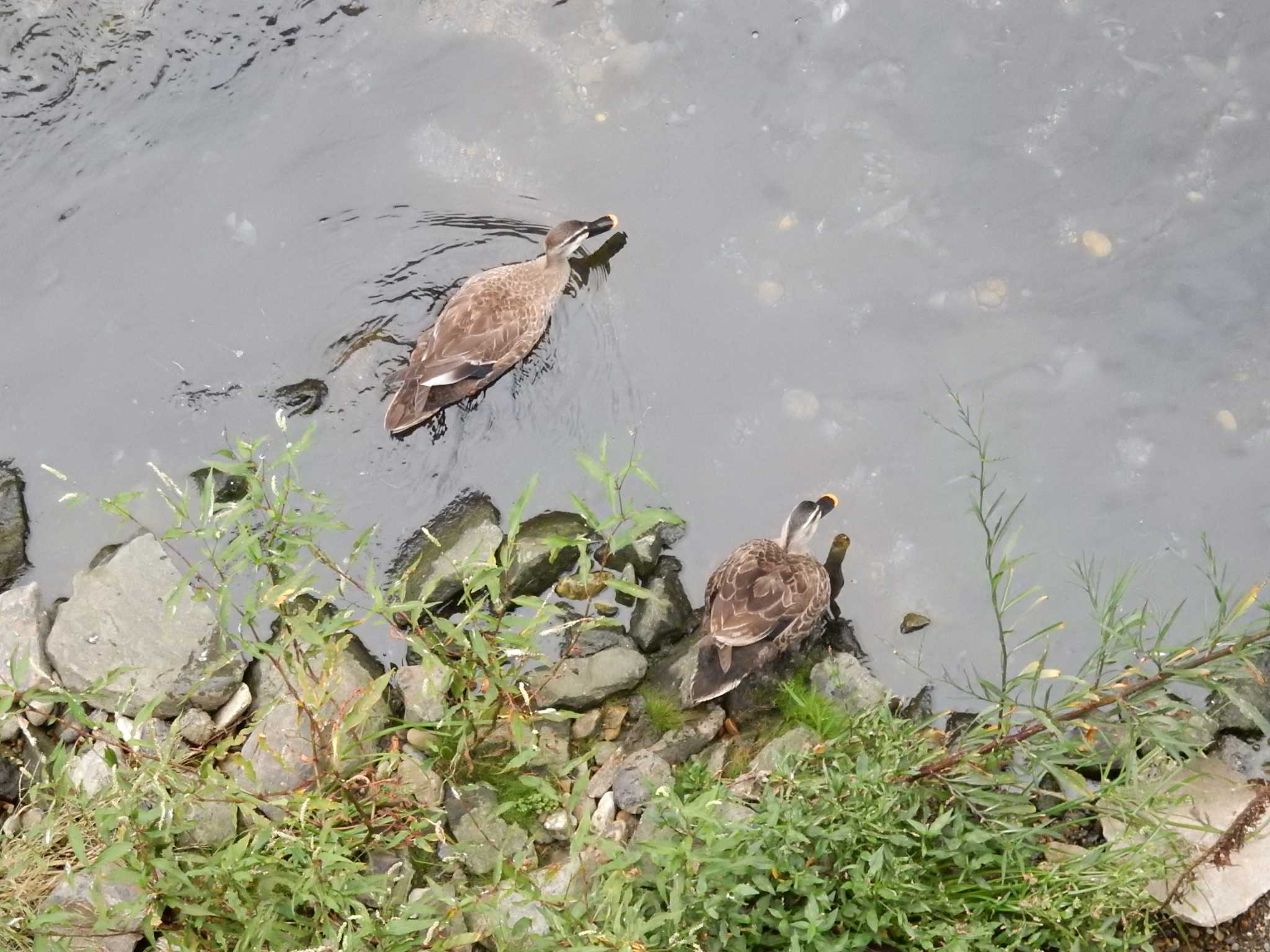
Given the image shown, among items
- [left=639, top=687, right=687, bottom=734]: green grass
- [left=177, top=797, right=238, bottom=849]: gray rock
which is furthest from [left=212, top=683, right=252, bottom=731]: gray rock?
[left=639, top=687, right=687, bottom=734]: green grass

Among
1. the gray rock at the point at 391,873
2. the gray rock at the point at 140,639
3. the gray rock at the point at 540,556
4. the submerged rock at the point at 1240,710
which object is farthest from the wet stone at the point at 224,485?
the submerged rock at the point at 1240,710

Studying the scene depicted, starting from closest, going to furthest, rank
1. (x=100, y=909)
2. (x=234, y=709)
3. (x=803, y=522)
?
(x=100, y=909), (x=234, y=709), (x=803, y=522)

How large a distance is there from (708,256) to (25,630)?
3721 millimetres

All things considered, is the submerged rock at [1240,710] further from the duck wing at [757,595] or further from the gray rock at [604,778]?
the gray rock at [604,778]

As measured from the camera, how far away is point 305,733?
433 cm

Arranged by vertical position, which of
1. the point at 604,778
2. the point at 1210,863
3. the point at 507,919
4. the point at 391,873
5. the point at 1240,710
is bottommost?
the point at 1240,710

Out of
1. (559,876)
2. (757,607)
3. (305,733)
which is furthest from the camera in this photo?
(757,607)

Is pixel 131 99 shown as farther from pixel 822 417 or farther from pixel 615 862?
pixel 615 862

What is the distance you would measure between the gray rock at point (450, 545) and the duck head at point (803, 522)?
1345 millimetres

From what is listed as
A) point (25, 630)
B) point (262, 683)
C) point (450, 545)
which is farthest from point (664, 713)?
point (25, 630)

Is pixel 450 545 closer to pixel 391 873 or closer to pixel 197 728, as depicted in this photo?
pixel 197 728

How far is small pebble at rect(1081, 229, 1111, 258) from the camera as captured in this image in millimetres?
5164

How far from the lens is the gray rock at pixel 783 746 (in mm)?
4305

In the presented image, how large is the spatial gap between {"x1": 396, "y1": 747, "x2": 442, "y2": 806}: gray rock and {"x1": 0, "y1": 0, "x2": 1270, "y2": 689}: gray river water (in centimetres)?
114
